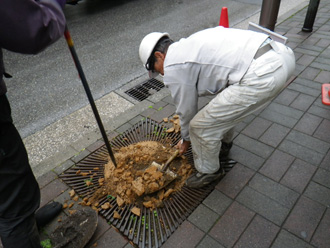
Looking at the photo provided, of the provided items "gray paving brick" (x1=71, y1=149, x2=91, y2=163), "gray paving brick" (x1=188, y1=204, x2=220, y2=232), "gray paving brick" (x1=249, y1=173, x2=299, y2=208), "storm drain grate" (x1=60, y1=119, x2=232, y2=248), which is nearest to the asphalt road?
"gray paving brick" (x1=71, y1=149, x2=91, y2=163)

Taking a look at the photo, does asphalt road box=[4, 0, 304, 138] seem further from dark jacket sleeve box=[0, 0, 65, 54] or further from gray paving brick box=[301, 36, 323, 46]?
dark jacket sleeve box=[0, 0, 65, 54]

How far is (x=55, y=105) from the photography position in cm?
396

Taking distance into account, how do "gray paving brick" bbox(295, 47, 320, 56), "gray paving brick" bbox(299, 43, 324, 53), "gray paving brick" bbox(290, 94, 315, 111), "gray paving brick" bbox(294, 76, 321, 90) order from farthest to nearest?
1. "gray paving brick" bbox(299, 43, 324, 53)
2. "gray paving brick" bbox(295, 47, 320, 56)
3. "gray paving brick" bbox(294, 76, 321, 90)
4. "gray paving brick" bbox(290, 94, 315, 111)

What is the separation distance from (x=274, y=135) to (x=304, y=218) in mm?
1045

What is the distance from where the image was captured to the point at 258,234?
2.11 meters

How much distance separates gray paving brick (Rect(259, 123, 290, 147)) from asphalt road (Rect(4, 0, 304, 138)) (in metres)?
2.34

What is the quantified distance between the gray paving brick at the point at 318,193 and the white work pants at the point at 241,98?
34.6 inches

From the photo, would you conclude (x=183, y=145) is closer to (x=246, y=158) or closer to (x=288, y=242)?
(x=246, y=158)

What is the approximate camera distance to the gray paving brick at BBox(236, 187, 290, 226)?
2229 millimetres

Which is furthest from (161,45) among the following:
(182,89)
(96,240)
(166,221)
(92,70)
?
(92,70)

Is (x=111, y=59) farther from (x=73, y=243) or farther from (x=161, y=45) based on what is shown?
(x=73, y=243)

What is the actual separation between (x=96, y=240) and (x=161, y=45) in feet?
5.43

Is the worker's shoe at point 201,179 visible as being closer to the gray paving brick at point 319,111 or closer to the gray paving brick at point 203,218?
the gray paving brick at point 203,218

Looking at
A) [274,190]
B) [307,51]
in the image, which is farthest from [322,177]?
[307,51]
